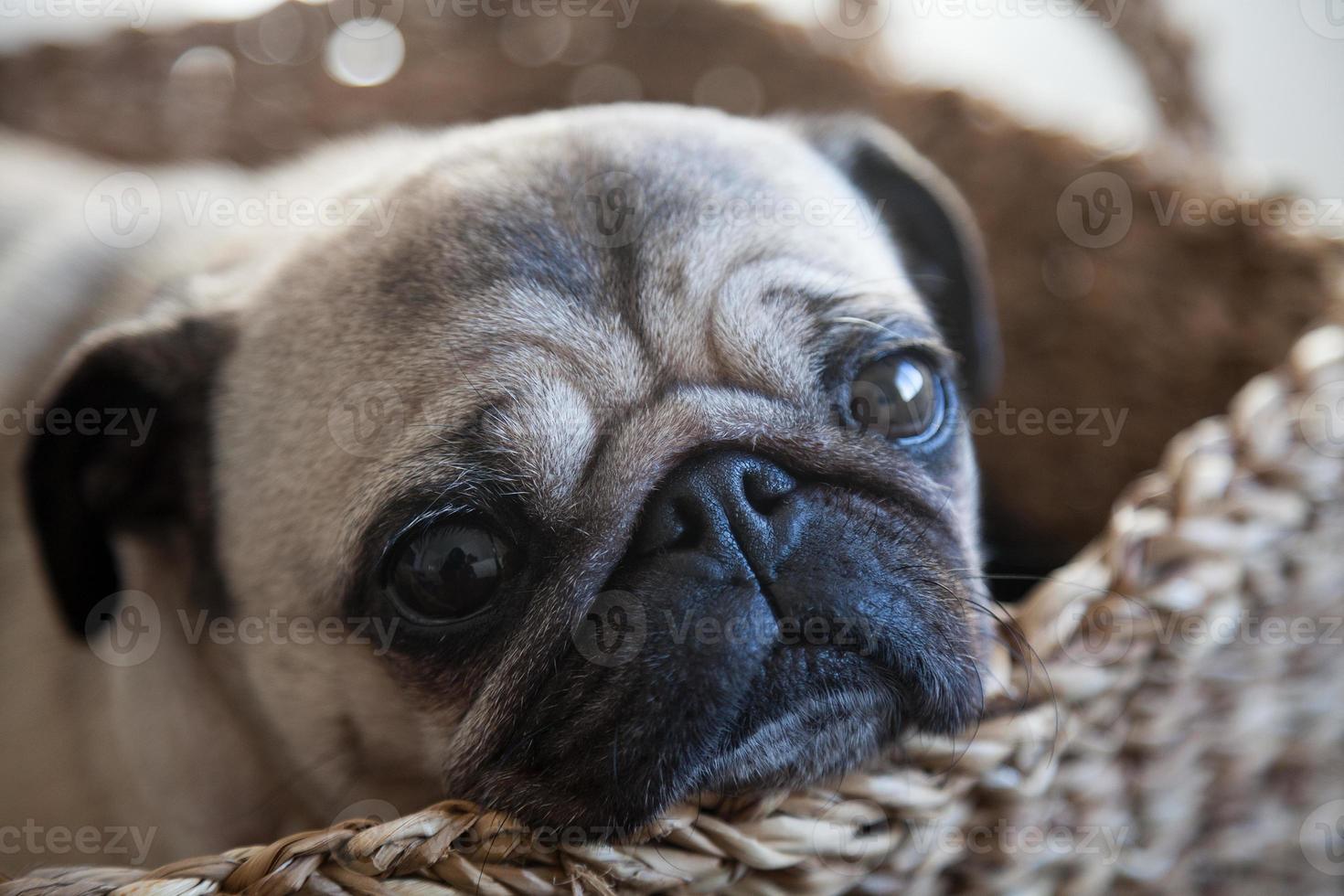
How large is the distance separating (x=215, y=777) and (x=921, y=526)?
1.31 meters

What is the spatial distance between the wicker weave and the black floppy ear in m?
0.68

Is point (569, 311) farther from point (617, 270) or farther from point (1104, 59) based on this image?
point (1104, 59)

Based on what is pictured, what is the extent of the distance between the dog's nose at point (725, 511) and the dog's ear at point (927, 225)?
907 mm

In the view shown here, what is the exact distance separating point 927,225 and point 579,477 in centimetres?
113

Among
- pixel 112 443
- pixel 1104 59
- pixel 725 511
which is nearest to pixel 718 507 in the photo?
pixel 725 511

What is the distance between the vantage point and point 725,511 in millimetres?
1185

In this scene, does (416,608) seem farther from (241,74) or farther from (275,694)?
(241,74)

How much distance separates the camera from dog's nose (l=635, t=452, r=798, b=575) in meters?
1.17

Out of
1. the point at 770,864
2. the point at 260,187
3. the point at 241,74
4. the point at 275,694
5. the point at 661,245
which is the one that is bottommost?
the point at 770,864

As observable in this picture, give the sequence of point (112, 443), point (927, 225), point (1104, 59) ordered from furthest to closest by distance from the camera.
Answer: point (1104, 59), point (927, 225), point (112, 443)

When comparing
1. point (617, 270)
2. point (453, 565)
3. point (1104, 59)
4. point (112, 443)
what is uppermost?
point (1104, 59)

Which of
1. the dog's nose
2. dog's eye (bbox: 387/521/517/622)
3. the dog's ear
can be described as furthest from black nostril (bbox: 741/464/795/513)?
the dog's ear

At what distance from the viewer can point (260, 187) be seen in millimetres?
2328

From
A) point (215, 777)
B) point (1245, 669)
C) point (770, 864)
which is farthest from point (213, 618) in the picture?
point (1245, 669)
